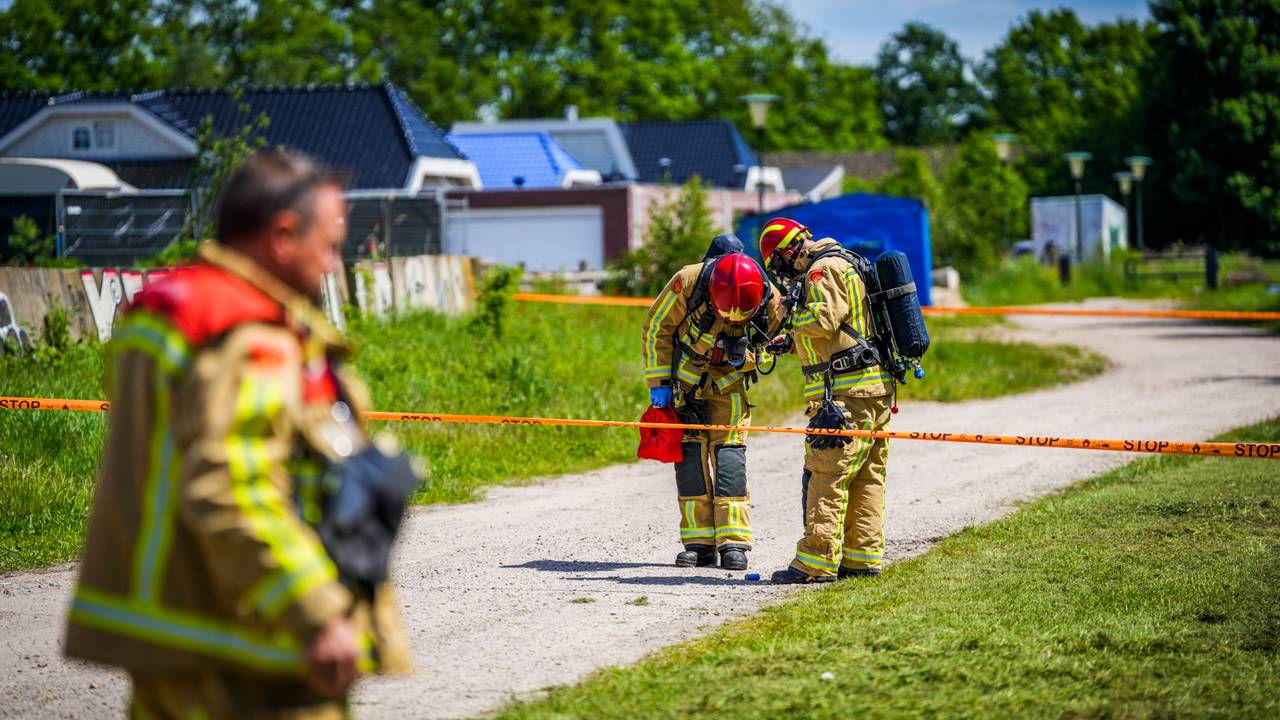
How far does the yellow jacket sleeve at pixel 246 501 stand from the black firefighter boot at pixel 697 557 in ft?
19.0

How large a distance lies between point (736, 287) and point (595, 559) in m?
1.88

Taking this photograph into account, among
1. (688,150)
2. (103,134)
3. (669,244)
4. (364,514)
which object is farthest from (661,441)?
(688,150)

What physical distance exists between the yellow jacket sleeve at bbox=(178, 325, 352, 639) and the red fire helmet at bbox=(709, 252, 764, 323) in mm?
5519

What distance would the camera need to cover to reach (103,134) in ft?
129

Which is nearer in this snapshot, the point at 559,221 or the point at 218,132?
the point at 559,221

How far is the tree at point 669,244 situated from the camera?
83.2 feet

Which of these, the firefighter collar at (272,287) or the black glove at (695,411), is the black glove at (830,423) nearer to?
the black glove at (695,411)

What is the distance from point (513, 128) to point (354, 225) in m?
21.8

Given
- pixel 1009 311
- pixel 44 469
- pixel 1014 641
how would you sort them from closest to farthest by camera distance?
1. pixel 1014 641
2. pixel 44 469
3. pixel 1009 311

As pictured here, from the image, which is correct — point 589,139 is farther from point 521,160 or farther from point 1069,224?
point 1069,224

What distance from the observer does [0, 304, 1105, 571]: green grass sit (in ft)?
33.4

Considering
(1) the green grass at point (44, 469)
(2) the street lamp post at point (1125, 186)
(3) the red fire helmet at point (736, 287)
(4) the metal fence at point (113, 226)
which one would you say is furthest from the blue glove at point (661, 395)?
(2) the street lamp post at point (1125, 186)

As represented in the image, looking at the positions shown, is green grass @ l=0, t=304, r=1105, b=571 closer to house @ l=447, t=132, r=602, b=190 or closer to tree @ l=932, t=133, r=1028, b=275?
tree @ l=932, t=133, r=1028, b=275

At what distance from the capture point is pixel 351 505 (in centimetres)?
314
